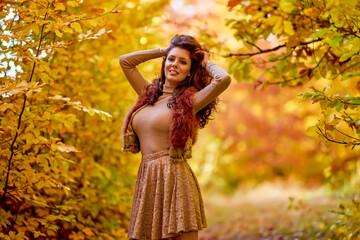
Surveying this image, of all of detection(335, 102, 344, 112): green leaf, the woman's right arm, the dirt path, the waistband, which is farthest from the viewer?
the dirt path

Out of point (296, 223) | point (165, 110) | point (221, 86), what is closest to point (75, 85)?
point (165, 110)

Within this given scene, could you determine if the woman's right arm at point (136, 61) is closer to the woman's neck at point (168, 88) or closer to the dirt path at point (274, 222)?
the woman's neck at point (168, 88)

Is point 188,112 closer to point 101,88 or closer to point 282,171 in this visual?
point 101,88

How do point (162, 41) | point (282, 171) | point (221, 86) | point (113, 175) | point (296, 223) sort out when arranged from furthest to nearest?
point (282, 171), point (296, 223), point (162, 41), point (113, 175), point (221, 86)

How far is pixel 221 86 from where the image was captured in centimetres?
250

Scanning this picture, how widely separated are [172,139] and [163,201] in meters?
0.36

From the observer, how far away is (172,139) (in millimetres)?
2514

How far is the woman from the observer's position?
249 centimetres

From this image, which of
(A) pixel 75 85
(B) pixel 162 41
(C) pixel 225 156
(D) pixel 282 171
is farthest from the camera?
(D) pixel 282 171

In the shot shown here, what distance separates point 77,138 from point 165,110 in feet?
4.87

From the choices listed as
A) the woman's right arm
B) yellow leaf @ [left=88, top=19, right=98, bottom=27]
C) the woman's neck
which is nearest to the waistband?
the woman's neck

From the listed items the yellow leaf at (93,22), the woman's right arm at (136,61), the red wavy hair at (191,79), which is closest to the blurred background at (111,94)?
the yellow leaf at (93,22)

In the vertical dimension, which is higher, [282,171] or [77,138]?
[77,138]

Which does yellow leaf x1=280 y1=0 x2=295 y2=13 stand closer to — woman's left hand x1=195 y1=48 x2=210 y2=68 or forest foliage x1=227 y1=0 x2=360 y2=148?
forest foliage x1=227 y1=0 x2=360 y2=148
